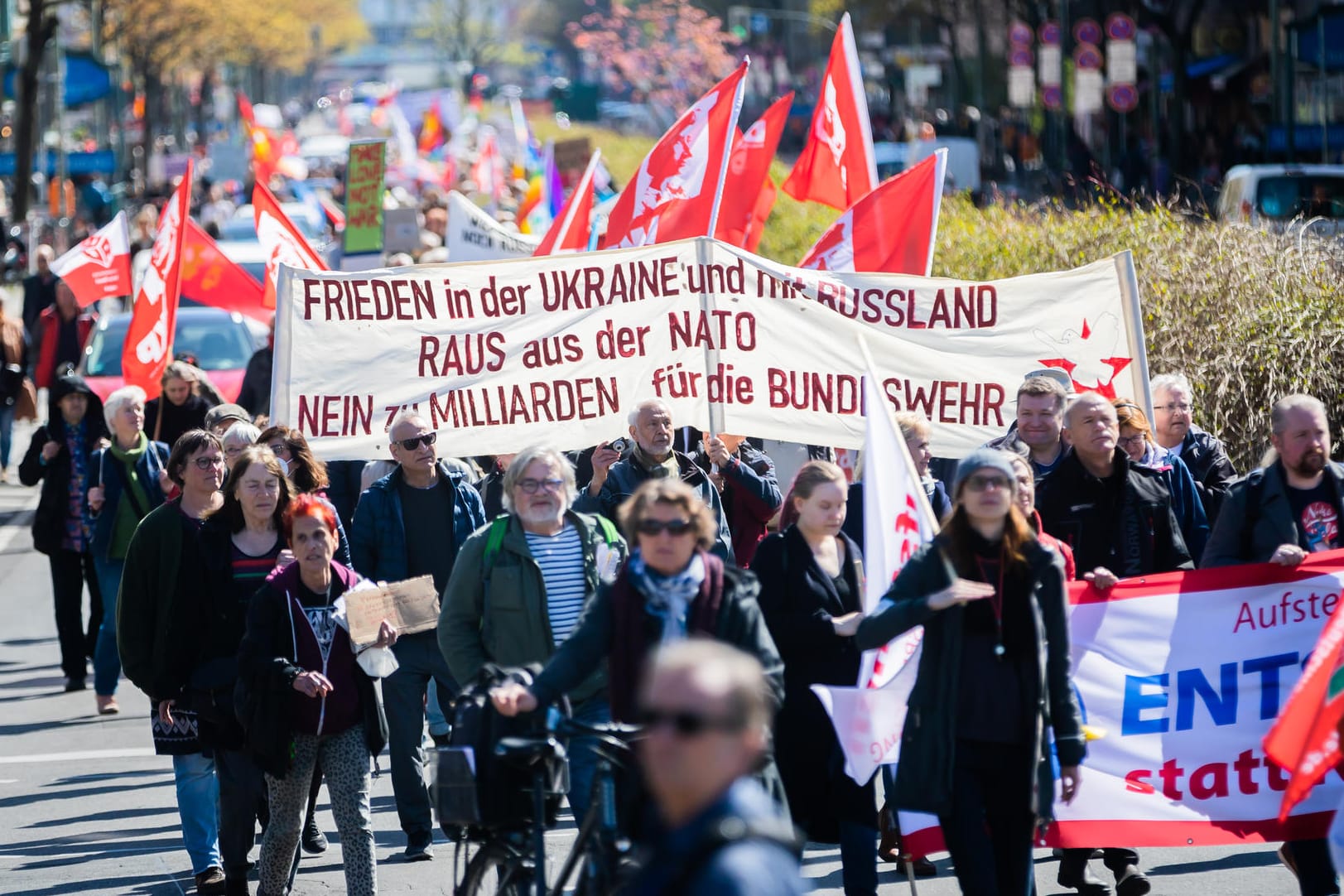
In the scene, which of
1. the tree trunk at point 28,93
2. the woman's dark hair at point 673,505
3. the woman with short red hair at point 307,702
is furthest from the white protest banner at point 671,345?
the tree trunk at point 28,93

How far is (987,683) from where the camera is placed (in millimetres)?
5438

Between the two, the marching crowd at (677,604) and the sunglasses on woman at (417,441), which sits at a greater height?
the sunglasses on woman at (417,441)

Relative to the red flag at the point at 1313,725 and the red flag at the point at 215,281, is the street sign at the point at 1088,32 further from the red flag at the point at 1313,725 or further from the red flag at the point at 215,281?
the red flag at the point at 1313,725

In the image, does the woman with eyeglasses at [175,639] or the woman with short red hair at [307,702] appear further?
the woman with eyeglasses at [175,639]

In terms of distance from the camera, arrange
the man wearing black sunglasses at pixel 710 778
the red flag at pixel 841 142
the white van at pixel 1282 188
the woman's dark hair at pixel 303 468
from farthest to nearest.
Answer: the white van at pixel 1282 188 < the red flag at pixel 841 142 < the woman's dark hair at pixel 303 468 < the man wearing black sunglasses at pixel 710 778

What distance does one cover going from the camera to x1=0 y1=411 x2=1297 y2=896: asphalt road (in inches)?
276

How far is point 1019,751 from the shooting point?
5453 millimetres

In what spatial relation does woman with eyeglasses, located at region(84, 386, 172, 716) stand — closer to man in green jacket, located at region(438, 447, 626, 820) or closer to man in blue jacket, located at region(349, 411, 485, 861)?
man in blue jacket, located at region(349, 411, 485, 861)

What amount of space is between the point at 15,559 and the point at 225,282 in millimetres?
3388

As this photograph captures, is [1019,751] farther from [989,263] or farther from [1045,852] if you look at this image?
[989,263]

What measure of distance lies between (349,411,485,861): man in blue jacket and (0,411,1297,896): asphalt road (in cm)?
31

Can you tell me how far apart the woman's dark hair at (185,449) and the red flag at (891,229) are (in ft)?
13.5

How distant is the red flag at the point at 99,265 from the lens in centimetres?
1437

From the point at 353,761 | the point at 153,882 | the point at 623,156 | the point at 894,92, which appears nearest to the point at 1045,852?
the point at 353,761
